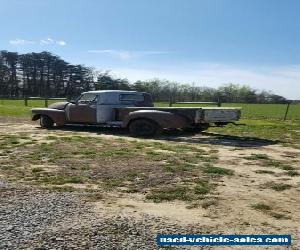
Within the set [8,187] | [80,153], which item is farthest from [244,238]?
[80,153]

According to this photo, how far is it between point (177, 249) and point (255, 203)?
200 cm

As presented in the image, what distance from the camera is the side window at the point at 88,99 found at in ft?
52.1

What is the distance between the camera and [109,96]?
1583cm

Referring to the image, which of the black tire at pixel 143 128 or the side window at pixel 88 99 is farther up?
the side window at pixel 88 99

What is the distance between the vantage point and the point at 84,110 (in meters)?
15.9

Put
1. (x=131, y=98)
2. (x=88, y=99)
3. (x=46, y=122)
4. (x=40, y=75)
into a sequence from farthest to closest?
(x=40, y=75)
(x=46, y=122)
(x=131, y=98)
(x=88, y=99)

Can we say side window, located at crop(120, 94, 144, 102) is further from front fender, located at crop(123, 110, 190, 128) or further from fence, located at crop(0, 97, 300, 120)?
fence, located at crop(0, 97, 300, 120)

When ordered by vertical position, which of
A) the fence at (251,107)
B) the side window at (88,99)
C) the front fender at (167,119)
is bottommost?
the fence at (251,107)

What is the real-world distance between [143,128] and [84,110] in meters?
2.88

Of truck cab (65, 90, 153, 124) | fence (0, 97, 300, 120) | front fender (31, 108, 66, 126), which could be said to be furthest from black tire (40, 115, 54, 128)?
fence (0, 97, 300, 120)

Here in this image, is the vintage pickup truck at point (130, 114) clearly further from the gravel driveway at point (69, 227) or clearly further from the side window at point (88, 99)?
the gravel driveway at point (69, 227)

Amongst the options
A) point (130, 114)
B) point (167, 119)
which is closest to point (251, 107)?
point (130, 114)

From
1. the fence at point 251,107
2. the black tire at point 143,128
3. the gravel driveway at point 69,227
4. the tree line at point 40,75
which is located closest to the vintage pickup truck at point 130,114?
the black tire at point 143,128

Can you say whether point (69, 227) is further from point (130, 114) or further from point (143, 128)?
point (130, 114)
